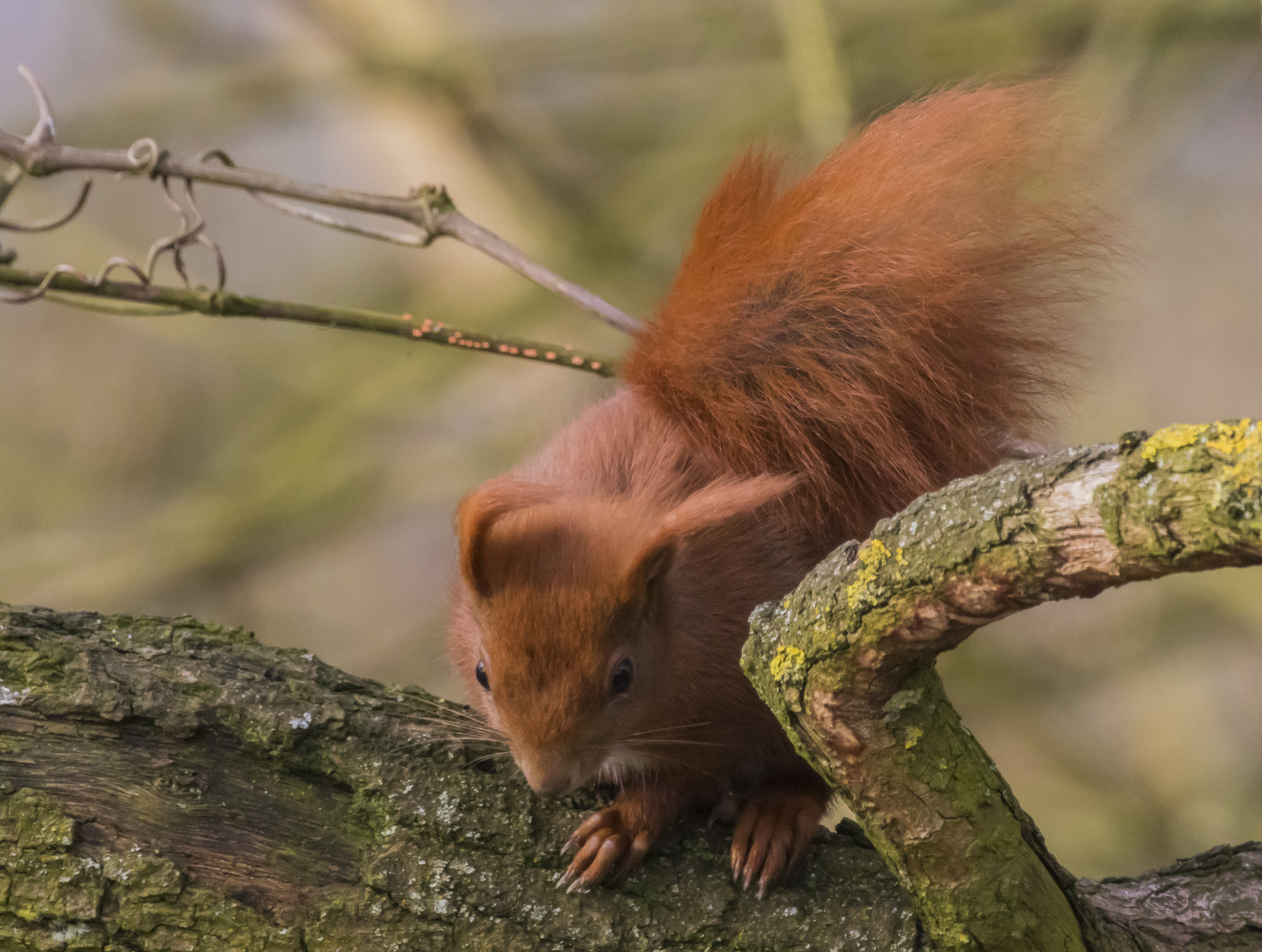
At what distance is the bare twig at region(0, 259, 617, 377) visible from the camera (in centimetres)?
129

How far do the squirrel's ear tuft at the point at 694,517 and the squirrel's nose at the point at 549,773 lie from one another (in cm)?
19

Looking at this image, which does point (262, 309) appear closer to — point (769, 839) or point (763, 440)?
point (763, 440)

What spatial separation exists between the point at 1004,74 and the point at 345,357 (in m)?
2.24

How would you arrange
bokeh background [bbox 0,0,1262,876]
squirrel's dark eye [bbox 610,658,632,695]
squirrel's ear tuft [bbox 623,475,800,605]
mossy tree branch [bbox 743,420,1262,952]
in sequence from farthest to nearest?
bokeh background [bbox 0,0,1262,876] < squirrel's dark eye [bbox 610,658,632,695] < squirrel's ear tuft [bbox 623,475,800,605] < mossy tree branch [bbox 743,420,1262,952]

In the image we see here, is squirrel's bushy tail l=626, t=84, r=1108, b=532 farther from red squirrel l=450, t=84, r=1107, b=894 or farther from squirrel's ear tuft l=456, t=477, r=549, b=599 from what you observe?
squirrel's ear tuft l=456, t=477, r=549, b=599

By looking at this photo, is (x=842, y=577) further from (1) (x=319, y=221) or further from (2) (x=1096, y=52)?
(2) (x=1096, y=52)

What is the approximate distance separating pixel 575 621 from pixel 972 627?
56 centimetres

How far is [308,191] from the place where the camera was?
127cm

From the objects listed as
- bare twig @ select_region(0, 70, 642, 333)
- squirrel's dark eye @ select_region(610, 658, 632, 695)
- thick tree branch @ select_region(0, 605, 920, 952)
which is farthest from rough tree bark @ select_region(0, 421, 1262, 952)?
bare twig @ select_region(0, 70, 642, 333)

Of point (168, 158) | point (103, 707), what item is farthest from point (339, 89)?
point (103, 707)

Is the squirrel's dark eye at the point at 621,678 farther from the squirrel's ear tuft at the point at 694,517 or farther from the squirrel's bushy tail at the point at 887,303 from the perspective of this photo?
the squirrel's bushy tail at the point at 887,303

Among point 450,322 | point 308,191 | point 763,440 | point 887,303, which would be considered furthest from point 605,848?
point 450,322

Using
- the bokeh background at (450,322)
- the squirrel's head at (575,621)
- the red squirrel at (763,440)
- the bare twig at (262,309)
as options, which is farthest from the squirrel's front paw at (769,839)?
the bokeh background at (450,322)

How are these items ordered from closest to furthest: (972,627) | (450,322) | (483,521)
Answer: (972,627) < (483,521) < (450,322)
